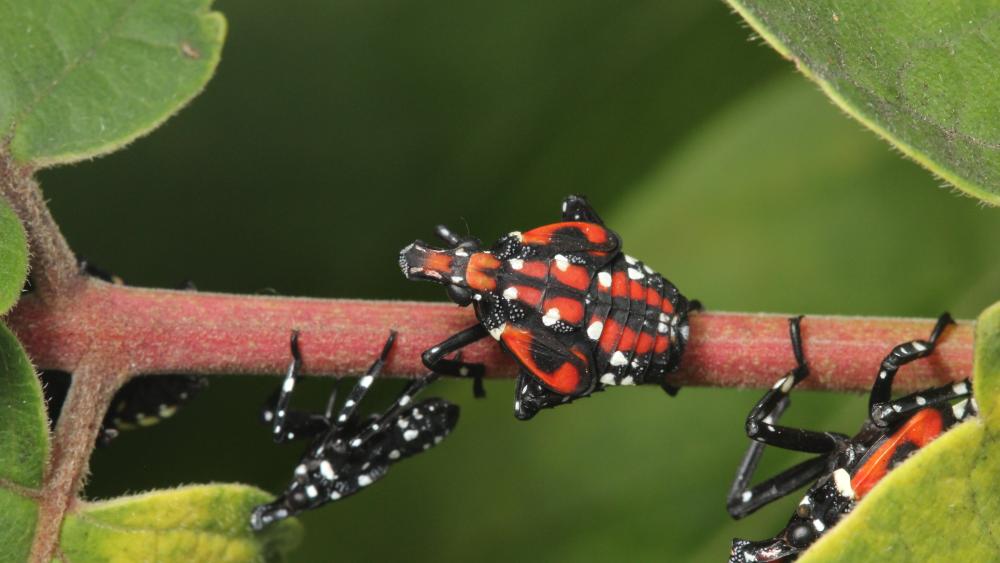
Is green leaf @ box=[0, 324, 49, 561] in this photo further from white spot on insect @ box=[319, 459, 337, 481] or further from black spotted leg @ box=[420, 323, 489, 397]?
white spot on insect @ box=[319, 459, 337, 481]

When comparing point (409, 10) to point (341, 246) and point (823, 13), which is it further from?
point (823, 13)

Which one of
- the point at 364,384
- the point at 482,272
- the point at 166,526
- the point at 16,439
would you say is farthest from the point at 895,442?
the point at 16,439

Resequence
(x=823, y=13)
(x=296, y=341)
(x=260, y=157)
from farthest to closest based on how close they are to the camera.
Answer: (x=260, y=157) < (x=296, y=341) < (x=823, y=13)

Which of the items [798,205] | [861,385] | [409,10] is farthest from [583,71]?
[861,385]

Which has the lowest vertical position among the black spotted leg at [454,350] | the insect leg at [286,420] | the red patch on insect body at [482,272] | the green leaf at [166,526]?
the insect leg at [286,420]

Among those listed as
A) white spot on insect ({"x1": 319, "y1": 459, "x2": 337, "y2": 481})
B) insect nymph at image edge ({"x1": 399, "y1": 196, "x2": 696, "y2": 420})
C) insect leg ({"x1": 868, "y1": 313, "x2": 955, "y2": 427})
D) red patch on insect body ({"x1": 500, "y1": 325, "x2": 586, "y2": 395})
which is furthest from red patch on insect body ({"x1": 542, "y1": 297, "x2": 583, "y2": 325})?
white spot on insect ({"x1": 319, "y1": 459, "x2": 337, "y2": 481})

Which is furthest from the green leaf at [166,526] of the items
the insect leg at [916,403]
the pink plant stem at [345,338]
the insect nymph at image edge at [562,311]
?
the insect leg at [916,403]

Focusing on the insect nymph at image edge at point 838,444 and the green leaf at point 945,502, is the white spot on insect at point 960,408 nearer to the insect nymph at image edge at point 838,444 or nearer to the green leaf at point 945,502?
the insect nymph at image edge at point 838,444
